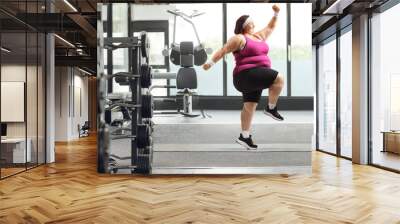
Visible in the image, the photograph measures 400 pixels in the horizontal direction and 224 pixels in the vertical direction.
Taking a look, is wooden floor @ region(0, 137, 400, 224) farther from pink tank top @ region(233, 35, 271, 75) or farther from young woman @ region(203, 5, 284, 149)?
pink tank top @ region(233, 35, 271, 75)

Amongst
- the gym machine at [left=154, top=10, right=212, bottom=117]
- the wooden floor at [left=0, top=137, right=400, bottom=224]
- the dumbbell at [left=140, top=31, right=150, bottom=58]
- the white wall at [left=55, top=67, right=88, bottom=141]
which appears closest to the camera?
the wooden floor at [left=0, top=137, right=400, bottom=224]

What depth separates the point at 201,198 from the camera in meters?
4.12

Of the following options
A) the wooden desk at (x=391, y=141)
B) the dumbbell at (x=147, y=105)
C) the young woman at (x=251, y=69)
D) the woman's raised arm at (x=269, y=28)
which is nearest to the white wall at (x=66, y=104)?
the dumbbell at (x=147, y=105)

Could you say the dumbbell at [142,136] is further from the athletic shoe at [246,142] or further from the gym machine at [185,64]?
the athletic shoe at [246,142]

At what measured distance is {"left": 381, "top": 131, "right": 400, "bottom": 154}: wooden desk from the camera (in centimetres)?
585

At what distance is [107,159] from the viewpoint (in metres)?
5.39

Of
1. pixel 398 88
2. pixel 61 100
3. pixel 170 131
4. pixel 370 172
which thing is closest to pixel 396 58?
pixel 398 88

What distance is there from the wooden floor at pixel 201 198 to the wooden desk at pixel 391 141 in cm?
Result: 46

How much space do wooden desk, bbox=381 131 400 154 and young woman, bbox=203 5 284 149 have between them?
198 centimetres

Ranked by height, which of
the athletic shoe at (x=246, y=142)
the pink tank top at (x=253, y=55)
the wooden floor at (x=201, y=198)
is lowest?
the wooden floor at (x=201, y=198)

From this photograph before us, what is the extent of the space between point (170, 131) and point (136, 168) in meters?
0.71

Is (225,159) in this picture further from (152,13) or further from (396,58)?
(396,58)

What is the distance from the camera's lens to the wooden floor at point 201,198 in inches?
133

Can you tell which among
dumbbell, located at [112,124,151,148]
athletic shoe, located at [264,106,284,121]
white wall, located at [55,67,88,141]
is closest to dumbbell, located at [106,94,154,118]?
dumbbell, located at [112,124,151,148]
